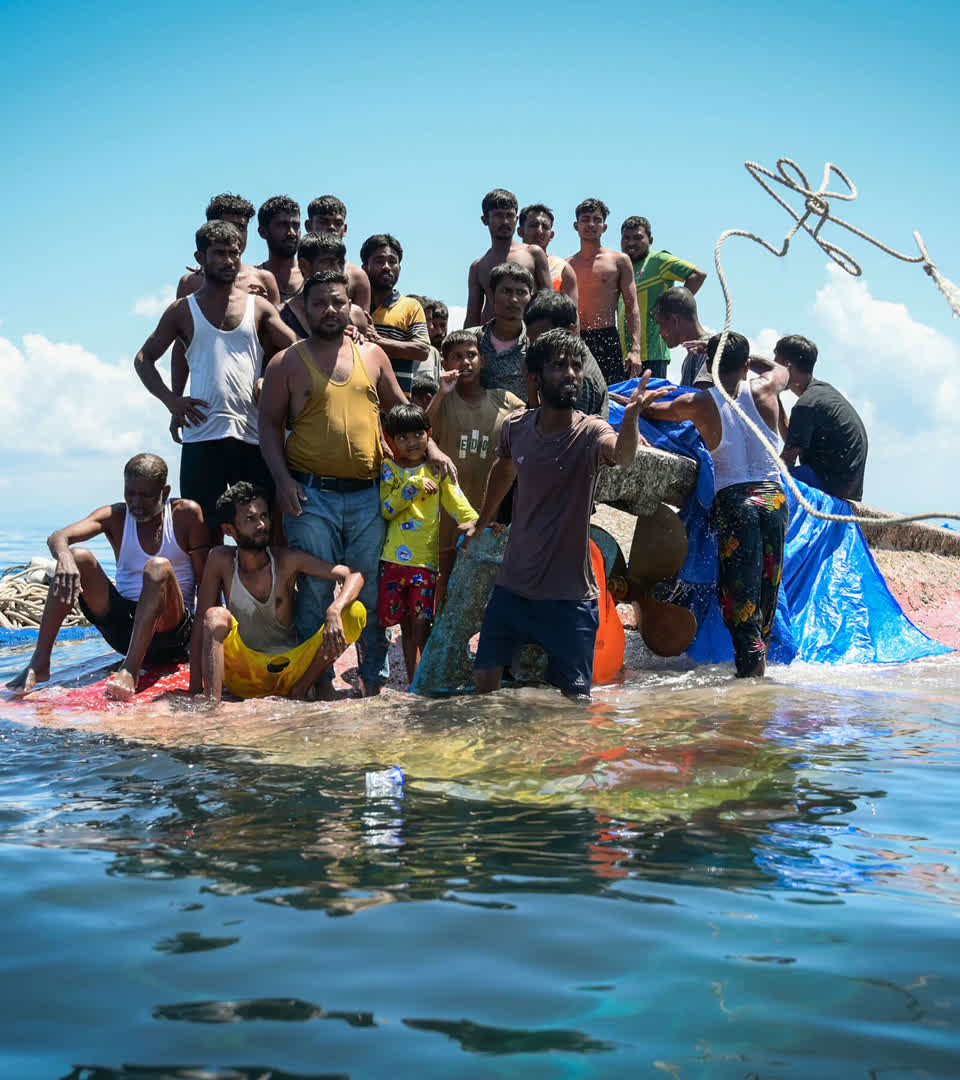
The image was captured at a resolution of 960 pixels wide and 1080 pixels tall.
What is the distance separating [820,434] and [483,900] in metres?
5.74

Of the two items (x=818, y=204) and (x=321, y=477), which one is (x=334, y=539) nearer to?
(x=321, y=477)

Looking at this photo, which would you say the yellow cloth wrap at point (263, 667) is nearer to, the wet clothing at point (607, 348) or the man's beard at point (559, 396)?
the man's beard at point (559, 396)

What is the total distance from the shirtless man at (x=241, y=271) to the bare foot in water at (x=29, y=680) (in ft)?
7.67

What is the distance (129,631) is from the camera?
6387 millimetres

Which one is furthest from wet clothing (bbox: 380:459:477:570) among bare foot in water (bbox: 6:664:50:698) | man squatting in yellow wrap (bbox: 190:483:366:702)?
bare foot in water (bbox: 6:664:50:698)

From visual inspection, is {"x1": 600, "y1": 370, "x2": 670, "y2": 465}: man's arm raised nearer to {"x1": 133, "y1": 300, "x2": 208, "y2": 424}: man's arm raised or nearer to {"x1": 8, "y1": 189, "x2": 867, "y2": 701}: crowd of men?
{"x1": 8, "y1": 189, "x2": 867, "y2": 701}: crowd of men

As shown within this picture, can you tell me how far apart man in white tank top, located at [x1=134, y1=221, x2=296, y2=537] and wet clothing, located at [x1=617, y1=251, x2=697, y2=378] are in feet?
11.0

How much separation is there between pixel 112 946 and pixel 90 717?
10.4ft

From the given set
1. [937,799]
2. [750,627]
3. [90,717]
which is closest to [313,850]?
[937,799]

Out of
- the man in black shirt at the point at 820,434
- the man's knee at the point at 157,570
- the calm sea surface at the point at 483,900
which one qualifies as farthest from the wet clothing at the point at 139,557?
the man in black shirt at the point at 820,434

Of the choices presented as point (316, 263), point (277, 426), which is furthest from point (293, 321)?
point (277, 426)

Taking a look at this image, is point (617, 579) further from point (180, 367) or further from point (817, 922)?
point (817, 922)

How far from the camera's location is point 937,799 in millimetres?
3865

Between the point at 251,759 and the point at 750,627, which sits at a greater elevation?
the point at 750,627
